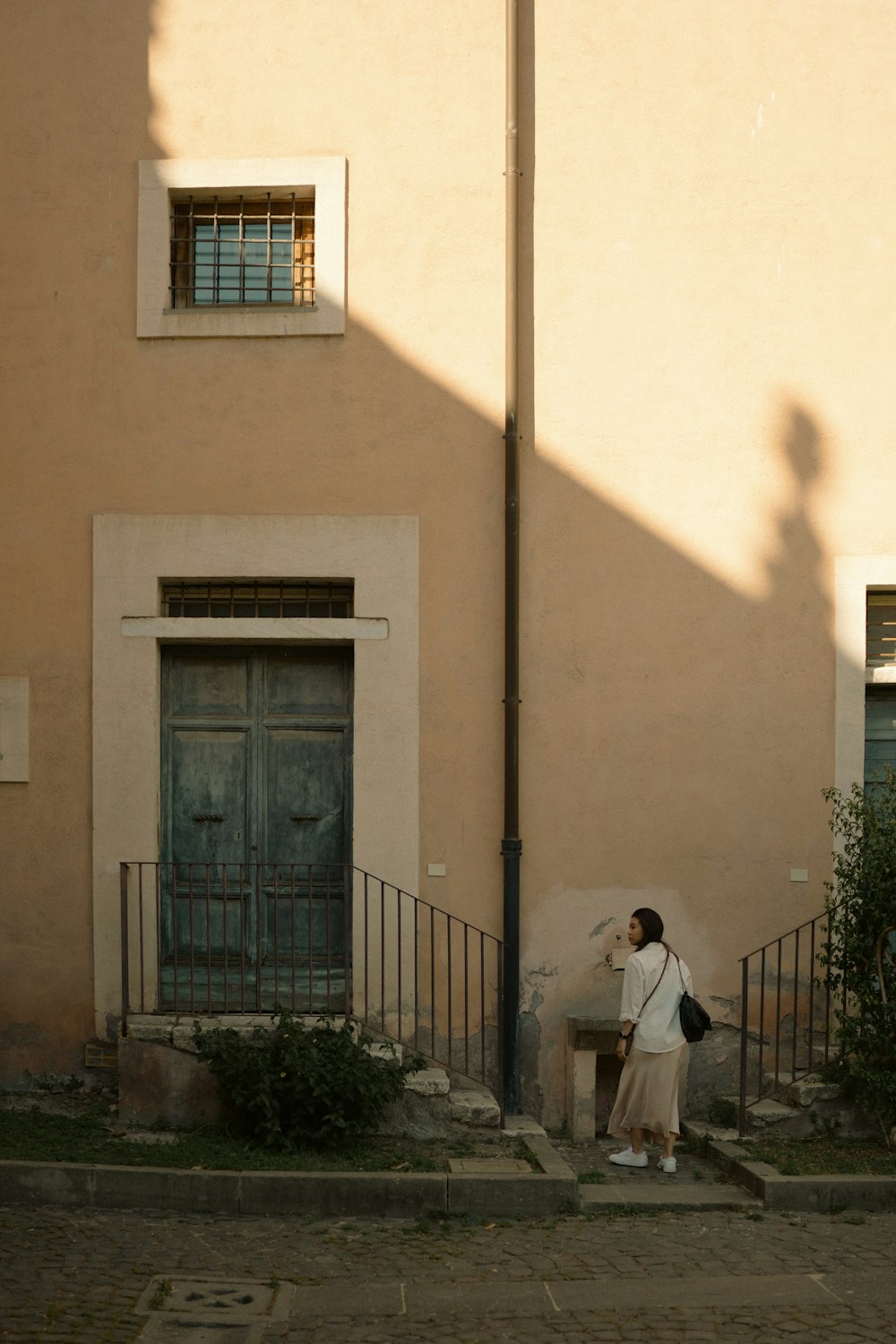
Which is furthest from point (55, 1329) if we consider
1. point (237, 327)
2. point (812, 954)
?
point (237, 327)

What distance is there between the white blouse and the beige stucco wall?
85cm

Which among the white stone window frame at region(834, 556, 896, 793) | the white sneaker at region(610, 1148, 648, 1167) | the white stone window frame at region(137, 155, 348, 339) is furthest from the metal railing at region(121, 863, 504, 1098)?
the white stone window frame at region(137, 155, 348, 339)

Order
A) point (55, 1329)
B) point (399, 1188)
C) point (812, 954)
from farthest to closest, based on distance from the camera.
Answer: point (812, 954) < point (399, 1188) < point (55, 1329)

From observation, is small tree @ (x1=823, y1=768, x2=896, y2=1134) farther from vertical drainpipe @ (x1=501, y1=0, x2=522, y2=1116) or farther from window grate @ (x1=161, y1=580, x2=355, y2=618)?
window grate @ (x1=161, y1=580, x2=355, y2=618)

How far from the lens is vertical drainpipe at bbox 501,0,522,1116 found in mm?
8234

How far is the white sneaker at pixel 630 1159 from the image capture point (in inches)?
294

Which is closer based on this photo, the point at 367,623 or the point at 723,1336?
the point at 723,1336

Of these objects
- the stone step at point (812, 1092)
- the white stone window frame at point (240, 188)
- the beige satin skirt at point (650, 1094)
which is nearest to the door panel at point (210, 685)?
the white stone window frame at point (240, 188)

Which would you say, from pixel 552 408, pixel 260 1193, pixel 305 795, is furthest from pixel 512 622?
pixel 260 1193

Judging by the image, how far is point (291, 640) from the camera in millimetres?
8492

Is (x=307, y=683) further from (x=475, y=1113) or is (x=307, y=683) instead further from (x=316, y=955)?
(x=475, y=1113)

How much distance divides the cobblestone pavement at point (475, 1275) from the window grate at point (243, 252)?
209 inches

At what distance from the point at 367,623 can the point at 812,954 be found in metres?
3.20

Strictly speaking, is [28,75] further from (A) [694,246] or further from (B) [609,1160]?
→ (B) [609,1160]
